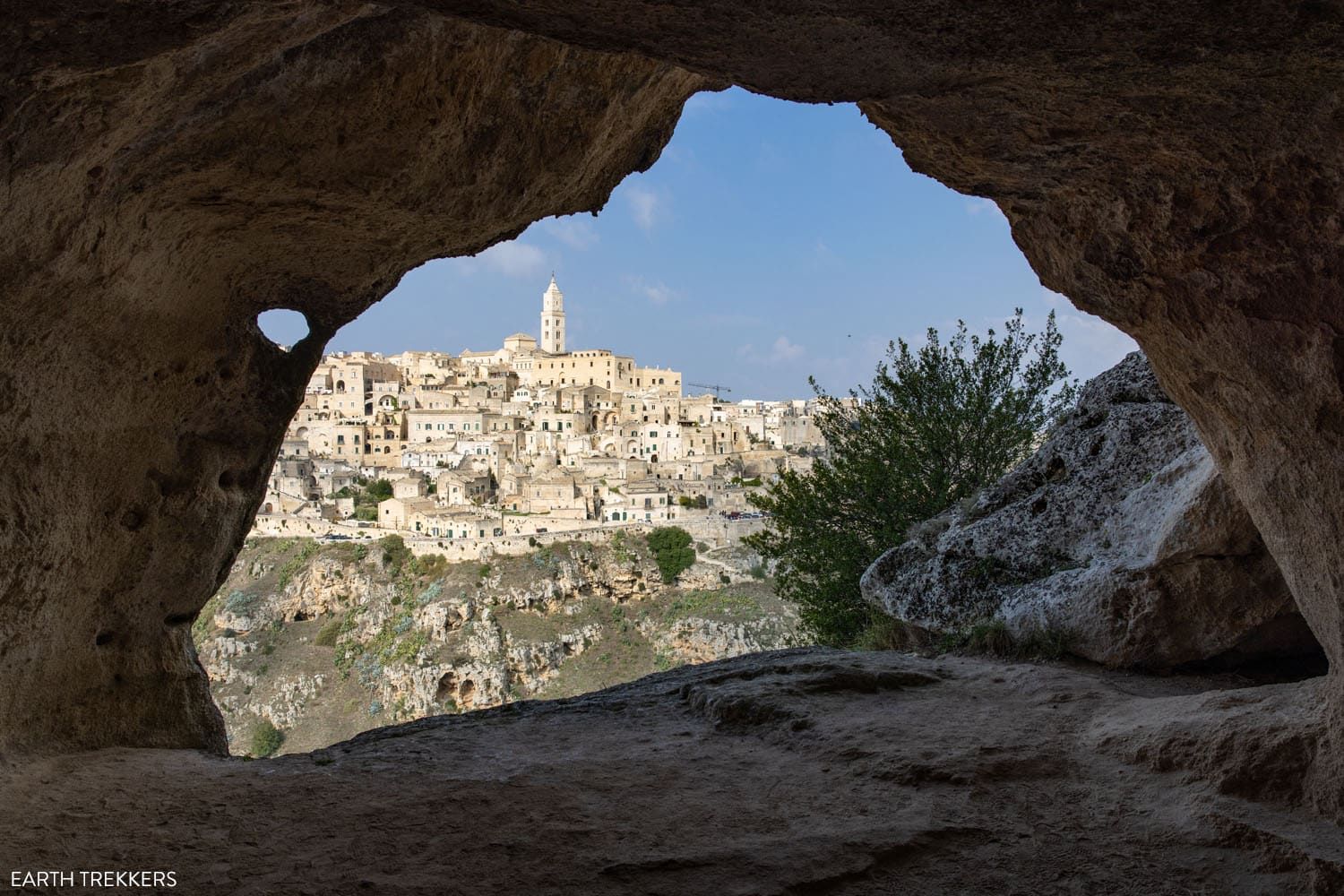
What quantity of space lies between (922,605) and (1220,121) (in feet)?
16.7

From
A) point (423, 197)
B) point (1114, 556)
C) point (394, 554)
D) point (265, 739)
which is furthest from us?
point (394, 554)

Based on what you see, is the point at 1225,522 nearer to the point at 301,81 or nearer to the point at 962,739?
the point at 962,739

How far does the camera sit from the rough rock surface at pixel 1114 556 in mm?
5539

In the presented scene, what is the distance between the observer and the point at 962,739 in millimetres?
4520

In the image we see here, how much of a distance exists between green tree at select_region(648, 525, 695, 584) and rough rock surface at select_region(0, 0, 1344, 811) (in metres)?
51.5

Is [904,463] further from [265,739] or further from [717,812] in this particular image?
[265,739]

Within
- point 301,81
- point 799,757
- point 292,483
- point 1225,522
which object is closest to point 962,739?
point 799,757

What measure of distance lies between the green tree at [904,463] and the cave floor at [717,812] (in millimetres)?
7518

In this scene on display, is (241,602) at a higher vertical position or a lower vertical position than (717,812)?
higher

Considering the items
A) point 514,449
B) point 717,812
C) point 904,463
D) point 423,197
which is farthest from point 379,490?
point 717,812

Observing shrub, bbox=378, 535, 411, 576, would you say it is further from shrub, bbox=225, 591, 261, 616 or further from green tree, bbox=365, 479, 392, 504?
green tree, bbox=365, 479, 392, 504

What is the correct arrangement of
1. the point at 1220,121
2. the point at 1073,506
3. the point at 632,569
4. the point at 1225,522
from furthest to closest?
the point at 632,569 < the point at 1073,506 < the point at 1225,522 < the point at 1220,121

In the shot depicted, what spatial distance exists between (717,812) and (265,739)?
47492 mm

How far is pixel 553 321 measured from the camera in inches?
5502
